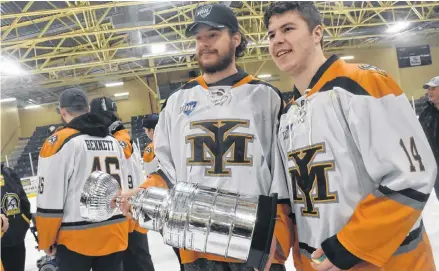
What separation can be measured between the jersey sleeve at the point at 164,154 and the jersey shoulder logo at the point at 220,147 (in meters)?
0.12

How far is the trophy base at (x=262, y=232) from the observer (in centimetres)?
93

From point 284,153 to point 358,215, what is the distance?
11.9 inches

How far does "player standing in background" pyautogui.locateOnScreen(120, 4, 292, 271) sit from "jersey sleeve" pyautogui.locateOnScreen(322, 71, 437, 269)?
0.88ft

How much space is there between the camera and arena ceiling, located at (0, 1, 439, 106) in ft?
25.8

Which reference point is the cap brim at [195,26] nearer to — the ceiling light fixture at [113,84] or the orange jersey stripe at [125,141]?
the orange jersey stripe at [125,141]

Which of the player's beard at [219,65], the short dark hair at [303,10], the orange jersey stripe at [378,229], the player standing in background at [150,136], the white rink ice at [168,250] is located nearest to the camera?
the orange jersey stripe at [378,229]

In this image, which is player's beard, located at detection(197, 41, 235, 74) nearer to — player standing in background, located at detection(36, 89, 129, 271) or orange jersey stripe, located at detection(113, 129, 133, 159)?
player standing in background, located at detection(36, 89, 129, 271)

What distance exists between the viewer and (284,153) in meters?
1.14

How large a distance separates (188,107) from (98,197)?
0.40 meters

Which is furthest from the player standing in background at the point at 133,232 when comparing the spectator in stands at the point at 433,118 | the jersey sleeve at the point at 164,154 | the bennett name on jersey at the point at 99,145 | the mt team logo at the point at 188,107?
the spectator in stands at the point at 433,118

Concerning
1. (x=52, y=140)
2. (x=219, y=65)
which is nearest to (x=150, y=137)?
(x=52, y=140)

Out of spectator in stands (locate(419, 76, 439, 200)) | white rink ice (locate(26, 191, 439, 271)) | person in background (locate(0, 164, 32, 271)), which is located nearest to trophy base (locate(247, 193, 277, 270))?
white rink ice (locate(26, 191, 439, 271))

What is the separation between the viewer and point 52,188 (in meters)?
1.87

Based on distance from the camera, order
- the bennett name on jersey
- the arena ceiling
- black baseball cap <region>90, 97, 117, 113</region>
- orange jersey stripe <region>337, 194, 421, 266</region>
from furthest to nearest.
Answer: the arena ceiling → black baseball cap <region>90, 97, 117, 113</region> → the bennett name on jersey → orange jersey stripe <region>337, 194, 421, 266</region>
